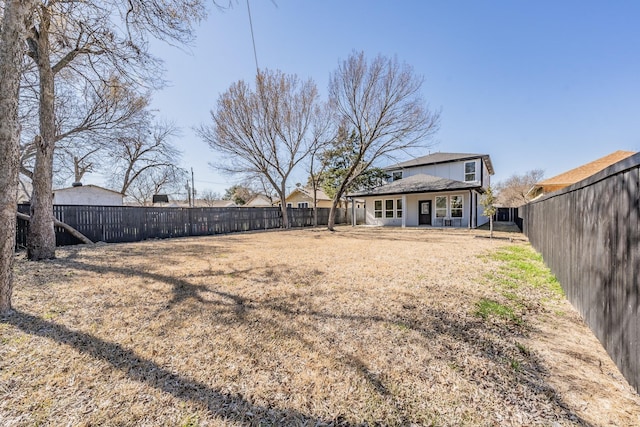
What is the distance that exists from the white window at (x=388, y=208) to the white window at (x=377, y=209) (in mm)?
427

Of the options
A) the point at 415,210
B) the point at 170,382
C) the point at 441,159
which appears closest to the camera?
the point at 170,382

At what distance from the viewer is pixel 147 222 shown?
11.1 metres

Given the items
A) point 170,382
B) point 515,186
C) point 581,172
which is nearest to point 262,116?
point 170,382

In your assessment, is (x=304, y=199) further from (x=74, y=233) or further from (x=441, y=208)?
(x=74, y=233)

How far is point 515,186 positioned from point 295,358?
49660mm

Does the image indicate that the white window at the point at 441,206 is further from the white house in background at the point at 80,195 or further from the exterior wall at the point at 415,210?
the white house in background at the point at 80,195

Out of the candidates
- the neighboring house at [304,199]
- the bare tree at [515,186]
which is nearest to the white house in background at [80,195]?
the neighboring house at [304,199]

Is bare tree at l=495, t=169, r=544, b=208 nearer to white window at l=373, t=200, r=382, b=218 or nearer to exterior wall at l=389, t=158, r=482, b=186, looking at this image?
exterior wall at l=389, t=158, r=482, b=186

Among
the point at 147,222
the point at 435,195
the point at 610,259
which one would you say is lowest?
the point at 610,259

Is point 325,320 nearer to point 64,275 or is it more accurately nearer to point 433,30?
point 64,275

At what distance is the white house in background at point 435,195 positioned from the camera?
16.3 metres

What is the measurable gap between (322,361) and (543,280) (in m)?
4.53

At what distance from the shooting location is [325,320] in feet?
9.46

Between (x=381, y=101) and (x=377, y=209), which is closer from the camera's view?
(x=381, y=101)
